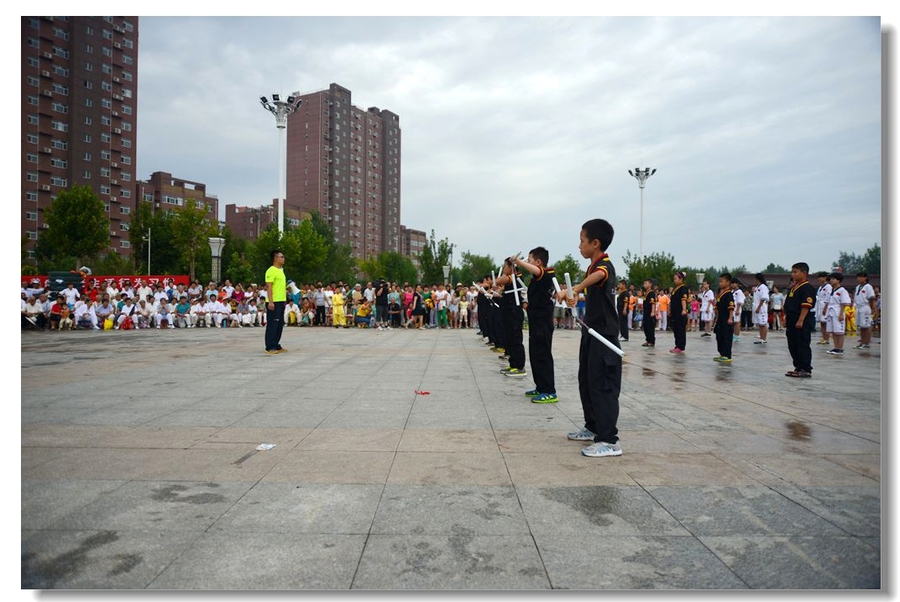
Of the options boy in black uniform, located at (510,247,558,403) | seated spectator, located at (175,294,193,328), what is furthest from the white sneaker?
seated spectator, located at (175,294,193,328)

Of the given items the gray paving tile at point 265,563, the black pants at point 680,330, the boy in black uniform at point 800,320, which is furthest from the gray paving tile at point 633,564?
the black pants at point 680,330

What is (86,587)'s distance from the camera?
2.34 m

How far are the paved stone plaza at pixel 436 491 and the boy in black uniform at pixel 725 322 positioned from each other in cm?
433

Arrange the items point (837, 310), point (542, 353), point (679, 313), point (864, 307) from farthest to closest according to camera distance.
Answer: point (864, 307) → point (837, 310) → point (679, 313) → point (542, 353)

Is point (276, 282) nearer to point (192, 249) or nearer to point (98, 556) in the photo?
point (98, 556)

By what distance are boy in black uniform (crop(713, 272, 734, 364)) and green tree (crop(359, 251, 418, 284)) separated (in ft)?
217

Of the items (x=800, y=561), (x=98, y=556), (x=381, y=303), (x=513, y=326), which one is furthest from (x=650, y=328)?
(x=98, y=556)

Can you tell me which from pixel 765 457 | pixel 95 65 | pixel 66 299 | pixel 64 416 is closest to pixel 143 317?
pixel 66 299

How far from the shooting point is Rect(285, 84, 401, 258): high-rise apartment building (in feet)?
352

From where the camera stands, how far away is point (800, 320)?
9633 millimetres

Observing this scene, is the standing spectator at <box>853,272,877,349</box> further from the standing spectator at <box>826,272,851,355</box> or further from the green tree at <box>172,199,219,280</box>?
the green tree at <box>172,199,219,280</box>

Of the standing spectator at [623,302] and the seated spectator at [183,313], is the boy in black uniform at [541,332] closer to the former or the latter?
the standing spectator at [623,302]

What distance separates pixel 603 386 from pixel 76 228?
107 ft

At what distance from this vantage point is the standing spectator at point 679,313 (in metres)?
13.8
